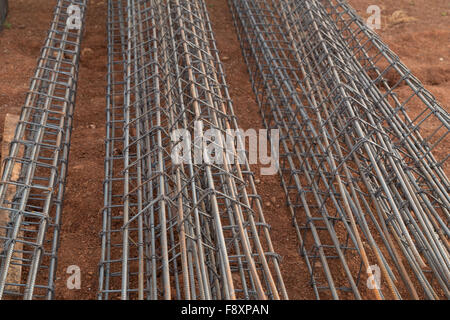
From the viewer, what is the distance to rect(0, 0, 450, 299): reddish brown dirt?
7.04 m

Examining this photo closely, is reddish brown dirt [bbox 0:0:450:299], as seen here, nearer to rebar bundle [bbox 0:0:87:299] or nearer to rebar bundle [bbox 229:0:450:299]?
rebar bundle [bbox 229:0:450:299]

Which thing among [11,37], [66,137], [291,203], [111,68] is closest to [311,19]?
[291,203]

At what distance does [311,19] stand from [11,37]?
9.04 meters

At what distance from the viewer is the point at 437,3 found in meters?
16.6

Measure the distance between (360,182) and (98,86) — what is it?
22.8ft

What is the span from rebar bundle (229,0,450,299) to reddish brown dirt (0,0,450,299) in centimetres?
36

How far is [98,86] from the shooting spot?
35.2 feet

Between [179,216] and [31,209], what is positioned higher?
[31,209]
